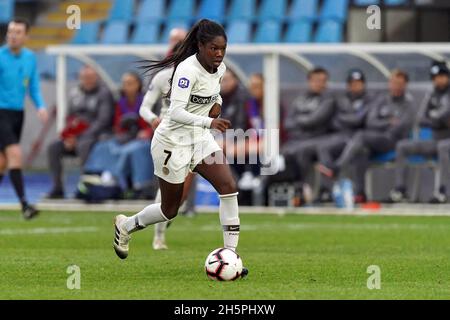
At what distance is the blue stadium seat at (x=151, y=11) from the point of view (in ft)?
103

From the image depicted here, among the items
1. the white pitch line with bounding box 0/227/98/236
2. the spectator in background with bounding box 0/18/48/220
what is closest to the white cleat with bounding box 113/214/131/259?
the white pitch line with bounding box 0/227/98/236

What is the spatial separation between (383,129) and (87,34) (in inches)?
506

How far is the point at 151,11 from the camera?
31547mm

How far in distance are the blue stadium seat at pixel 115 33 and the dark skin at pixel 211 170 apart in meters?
20.4

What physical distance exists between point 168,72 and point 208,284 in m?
4.15

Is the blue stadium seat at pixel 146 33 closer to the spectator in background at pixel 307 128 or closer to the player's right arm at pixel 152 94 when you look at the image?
the spectator in background at pixel 307 128

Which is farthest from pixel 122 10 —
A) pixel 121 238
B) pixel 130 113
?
pixel 121 238

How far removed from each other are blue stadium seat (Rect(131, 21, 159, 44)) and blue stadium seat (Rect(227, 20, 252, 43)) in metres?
1.80

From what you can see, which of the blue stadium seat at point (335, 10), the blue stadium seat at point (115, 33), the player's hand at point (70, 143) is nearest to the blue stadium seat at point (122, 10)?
the blue stadium seat at point (115, 33)

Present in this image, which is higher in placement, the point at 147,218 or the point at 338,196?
the point at 147,218

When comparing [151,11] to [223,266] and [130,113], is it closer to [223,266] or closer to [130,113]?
[130,113]

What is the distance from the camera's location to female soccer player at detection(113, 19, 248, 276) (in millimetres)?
10281

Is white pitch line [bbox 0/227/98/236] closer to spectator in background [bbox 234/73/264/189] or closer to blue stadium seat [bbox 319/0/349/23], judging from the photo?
spectator in background [bbox 234/73/264/189]

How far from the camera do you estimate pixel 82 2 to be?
34156mm
